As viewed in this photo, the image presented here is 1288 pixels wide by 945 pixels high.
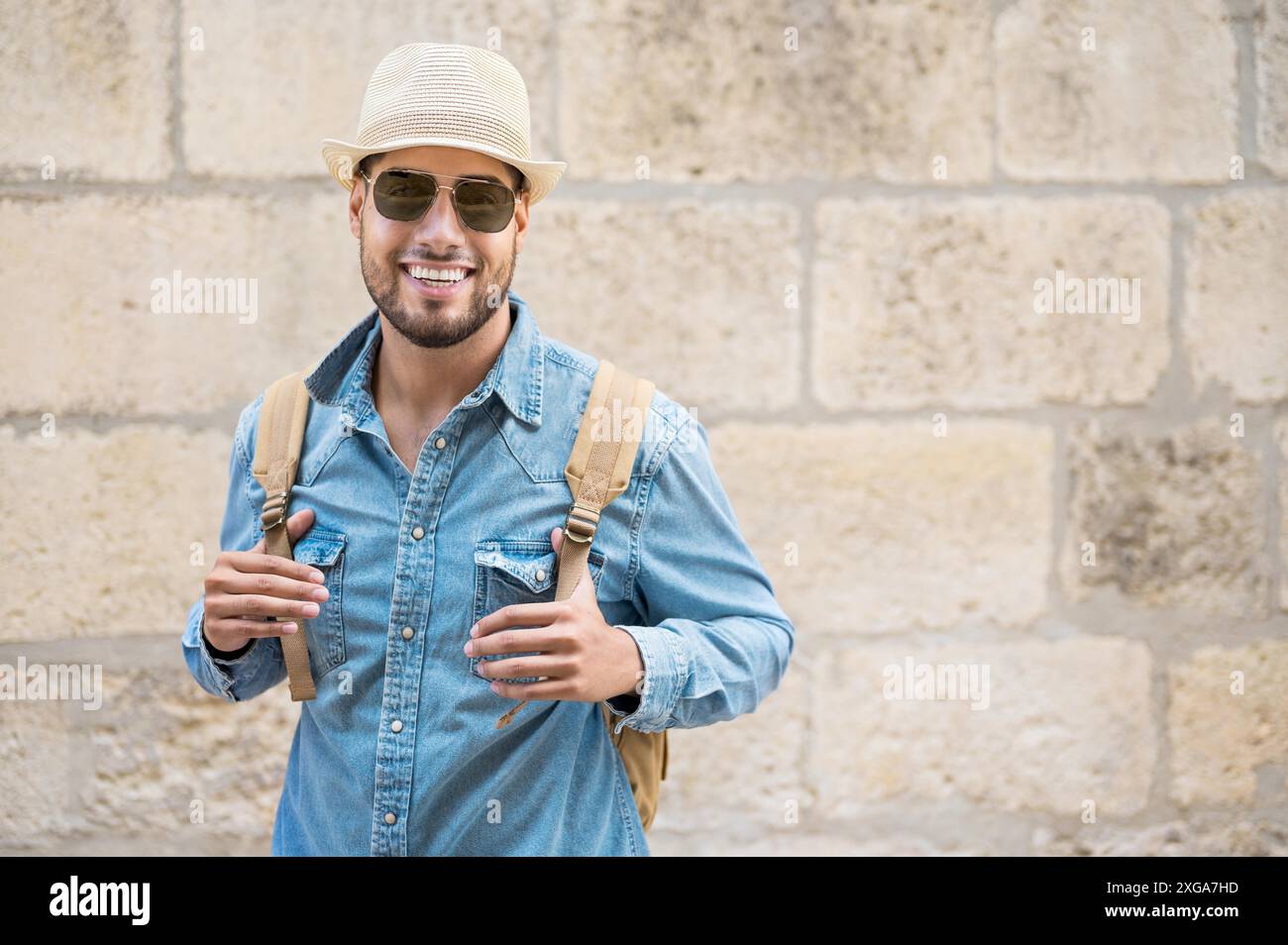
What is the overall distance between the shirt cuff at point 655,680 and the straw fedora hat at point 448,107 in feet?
2.67

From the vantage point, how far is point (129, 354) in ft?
9.52

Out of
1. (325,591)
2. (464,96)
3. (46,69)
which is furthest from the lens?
(46,69)

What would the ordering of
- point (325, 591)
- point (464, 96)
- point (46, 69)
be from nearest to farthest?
point (325, 591)
point (464, 96)
point (46, 69)

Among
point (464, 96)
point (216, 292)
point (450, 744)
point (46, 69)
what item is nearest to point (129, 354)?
point (216, 292)

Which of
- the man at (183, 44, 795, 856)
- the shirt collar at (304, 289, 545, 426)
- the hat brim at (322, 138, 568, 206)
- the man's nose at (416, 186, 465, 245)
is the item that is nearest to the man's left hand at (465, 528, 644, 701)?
the man at (183, 44, 795, 856)

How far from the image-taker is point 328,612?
174 cm

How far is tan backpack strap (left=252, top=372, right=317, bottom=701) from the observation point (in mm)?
1728

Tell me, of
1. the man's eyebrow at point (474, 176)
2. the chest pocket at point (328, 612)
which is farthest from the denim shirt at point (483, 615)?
the man's eyebrow at point (474, 176)

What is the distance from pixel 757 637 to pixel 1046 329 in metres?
1.73

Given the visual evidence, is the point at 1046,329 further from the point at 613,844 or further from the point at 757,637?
the point at 613,844

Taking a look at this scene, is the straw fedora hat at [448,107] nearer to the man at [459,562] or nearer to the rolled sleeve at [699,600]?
the man at [459,562]

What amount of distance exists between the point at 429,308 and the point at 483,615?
509 millimetres

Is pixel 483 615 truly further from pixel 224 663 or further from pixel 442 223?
pixel 442 223

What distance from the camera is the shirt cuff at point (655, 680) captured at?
1.63m
